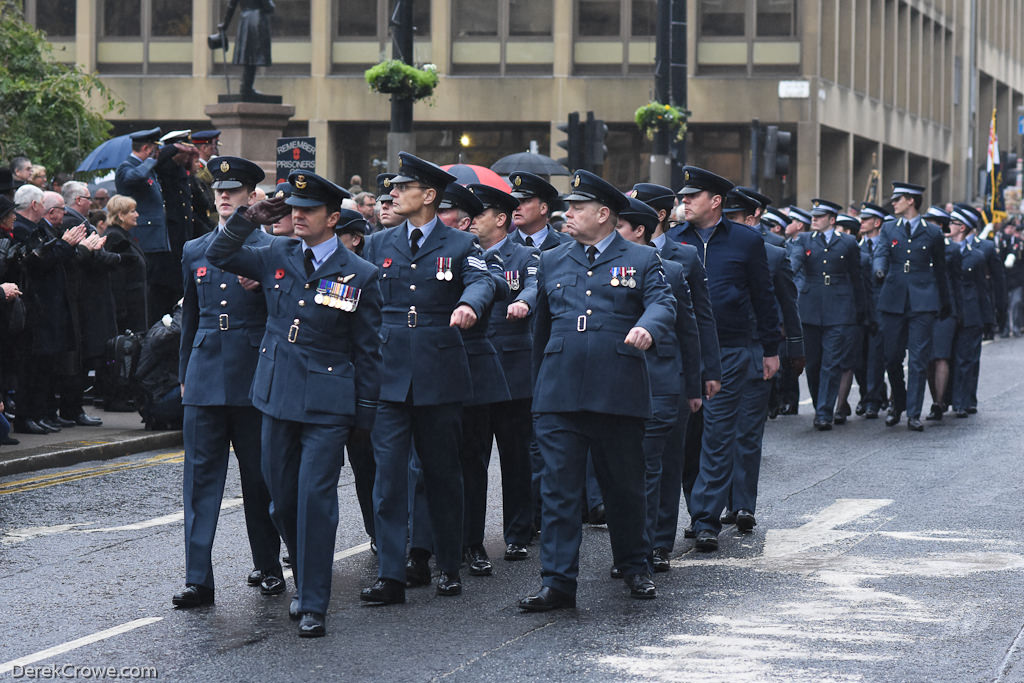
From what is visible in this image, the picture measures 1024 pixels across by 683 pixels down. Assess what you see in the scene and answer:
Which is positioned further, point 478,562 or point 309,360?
point 478,562

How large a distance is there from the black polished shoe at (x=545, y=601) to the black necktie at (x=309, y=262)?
1.78 m

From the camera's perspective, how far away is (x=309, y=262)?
779 cm

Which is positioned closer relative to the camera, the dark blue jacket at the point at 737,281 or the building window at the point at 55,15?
the dark blue jacket at the point at 737,281

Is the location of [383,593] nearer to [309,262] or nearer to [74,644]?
[74,644]

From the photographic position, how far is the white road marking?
696 centimetres

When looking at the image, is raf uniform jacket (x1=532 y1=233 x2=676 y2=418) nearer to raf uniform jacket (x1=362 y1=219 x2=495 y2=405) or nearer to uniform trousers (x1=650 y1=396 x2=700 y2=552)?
raf uniform jacket (x1=362 y1=219 x2=495 y2=405)

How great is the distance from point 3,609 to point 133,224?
315 inches

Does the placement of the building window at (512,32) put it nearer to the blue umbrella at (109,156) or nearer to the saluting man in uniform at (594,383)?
the blue umbrella at (109,156)

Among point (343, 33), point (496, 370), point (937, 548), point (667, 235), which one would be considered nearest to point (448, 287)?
point (496, 370)

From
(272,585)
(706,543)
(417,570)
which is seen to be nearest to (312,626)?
(272,585)

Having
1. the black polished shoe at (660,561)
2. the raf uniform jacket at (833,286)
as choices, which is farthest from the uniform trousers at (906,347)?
the black polished shoe at (660,561)

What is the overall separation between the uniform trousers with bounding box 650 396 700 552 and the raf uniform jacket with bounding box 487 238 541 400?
0.86 metres

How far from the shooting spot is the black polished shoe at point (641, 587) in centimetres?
837

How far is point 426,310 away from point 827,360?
936 centimetres
